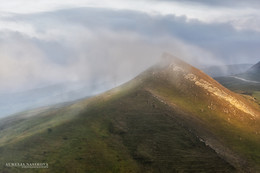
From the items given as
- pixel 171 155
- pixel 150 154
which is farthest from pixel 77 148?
pixel 171 155

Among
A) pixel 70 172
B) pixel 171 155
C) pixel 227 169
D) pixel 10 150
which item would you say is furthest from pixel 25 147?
pixel 227 169

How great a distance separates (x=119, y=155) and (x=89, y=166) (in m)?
25.1

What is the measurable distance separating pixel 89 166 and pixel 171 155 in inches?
2375

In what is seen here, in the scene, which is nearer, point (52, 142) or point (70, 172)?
point (70, 172)

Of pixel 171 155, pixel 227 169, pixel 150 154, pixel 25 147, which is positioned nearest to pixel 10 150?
pixel 25 147

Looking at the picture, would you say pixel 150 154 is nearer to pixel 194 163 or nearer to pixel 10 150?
pixel 194 163

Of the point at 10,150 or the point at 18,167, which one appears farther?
the point at 10,150

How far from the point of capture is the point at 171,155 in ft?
632

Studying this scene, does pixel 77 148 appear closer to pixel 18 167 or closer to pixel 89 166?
pixel 89 166

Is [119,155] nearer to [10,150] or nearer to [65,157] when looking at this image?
[65,157]

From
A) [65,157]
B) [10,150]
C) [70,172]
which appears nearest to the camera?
[70,172]

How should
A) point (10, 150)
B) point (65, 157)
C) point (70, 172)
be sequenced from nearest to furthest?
1. point (70, 172)
2. point (65, 157)
3. point (10, 150)

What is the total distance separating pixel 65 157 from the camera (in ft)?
590

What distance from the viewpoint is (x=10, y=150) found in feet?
630
